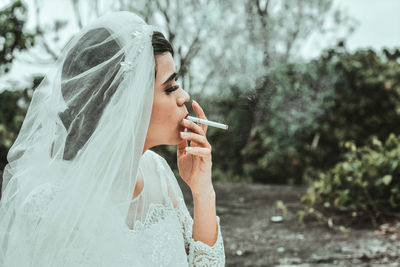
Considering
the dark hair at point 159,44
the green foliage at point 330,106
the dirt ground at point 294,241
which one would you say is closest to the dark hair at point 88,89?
the dark hair at point 159,44

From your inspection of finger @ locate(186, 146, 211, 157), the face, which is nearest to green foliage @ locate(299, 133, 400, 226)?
finger @ locate(186, 146, 211, 157)

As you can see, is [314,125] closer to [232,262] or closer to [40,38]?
[232,262]

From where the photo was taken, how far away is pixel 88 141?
1.47m

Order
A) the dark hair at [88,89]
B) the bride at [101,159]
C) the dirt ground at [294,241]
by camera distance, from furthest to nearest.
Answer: the dirt ground at [294,241] < the dark hair at [88,89] < the bride at [101,159]

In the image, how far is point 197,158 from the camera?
1.67 metres

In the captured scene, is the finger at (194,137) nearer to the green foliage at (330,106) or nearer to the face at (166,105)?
the face at (166,105)

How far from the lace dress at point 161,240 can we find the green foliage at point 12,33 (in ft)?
11.2

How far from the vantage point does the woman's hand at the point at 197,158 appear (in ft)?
5.12

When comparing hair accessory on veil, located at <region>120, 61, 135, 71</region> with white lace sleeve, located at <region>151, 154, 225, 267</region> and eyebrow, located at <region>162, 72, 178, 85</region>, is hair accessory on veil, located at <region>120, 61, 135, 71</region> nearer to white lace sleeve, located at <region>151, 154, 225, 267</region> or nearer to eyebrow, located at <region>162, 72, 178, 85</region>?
eyebrow, located at <region>162, 72, 178, 85</region>

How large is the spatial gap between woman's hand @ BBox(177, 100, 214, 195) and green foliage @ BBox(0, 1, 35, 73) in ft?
11.4

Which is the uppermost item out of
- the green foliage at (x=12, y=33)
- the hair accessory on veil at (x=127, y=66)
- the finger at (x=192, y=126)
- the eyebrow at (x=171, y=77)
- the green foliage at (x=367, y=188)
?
the green foliage at (x=12, y=33)

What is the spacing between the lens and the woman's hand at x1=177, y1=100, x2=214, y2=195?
1561 mm

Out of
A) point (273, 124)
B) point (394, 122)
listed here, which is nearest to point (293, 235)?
point (273, 124)

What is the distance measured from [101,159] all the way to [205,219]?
48 centimetres
